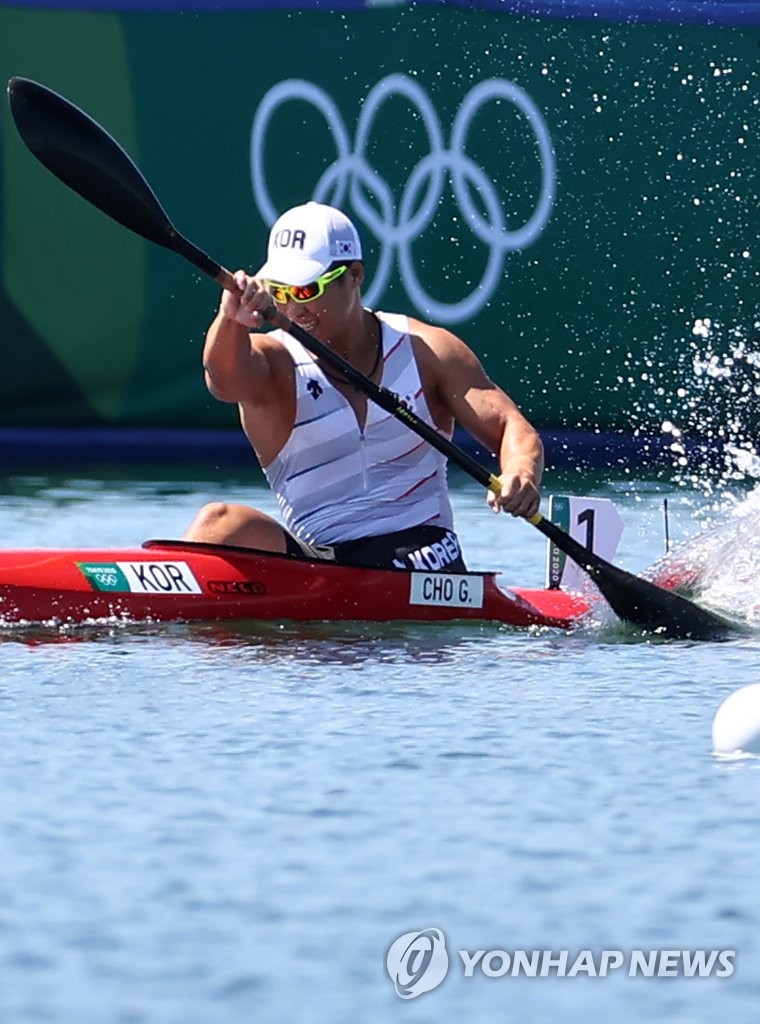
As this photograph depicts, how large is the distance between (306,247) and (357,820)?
2.79 metres

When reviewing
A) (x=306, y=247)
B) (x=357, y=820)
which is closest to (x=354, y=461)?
(x=306, y=247)

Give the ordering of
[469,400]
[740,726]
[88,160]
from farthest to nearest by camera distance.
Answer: [469,400], [88,160], [740,726]

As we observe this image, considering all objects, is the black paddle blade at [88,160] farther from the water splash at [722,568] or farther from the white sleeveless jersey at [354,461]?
the water splash at [722,568]

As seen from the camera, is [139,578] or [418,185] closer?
[139,578]

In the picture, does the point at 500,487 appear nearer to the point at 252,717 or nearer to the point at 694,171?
A: the point at 252,717

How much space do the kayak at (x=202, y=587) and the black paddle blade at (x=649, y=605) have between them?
0.39 meters

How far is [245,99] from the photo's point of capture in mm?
12422

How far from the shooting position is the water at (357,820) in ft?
12.5

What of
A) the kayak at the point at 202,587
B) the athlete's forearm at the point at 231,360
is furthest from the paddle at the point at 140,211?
the kayak at the point at 202,587

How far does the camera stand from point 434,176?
40.7 ft

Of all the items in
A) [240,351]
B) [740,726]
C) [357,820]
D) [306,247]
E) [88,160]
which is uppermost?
[88,160]

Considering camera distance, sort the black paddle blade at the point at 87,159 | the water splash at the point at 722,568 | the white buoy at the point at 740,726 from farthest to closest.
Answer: the water splash at the point at 722,568
the black paddle blade at the point at 87,159
the white buoy at the point at 740,726

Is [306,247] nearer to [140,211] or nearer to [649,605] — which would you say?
[140,211]

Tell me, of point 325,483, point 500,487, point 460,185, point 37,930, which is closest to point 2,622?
point 325,483
